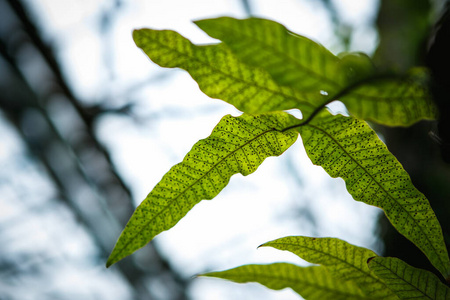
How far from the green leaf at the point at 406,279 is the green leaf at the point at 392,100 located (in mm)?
149

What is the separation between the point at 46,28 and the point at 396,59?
4.84 feet

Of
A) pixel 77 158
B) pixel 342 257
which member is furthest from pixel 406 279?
pixel 77 158

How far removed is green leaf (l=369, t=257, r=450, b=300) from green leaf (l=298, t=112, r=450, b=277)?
1.0 inches

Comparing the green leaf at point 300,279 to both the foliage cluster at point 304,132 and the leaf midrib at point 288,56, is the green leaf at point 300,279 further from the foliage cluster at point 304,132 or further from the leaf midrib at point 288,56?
the leaf midrib at point 288,56

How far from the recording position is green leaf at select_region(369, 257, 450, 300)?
31 cm

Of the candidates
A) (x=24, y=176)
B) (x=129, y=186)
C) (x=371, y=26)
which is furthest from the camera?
(x=129, y=186)

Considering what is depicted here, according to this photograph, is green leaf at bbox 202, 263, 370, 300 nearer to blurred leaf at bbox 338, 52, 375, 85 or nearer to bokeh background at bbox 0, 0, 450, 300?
blurred leaf at bbox 338, 52, 375, 85

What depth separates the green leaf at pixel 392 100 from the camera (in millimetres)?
223

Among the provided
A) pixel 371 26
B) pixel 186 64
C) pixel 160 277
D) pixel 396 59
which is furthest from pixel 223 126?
pixel 160 277

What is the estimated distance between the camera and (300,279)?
1.18ft

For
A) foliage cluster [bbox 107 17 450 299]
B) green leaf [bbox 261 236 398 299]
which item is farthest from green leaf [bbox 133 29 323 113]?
green leaf [bbox 261 236 398 299]

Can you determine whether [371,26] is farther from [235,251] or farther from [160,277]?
[160,277]

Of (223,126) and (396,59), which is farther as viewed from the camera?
(396,59)

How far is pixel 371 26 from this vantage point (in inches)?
50.7
